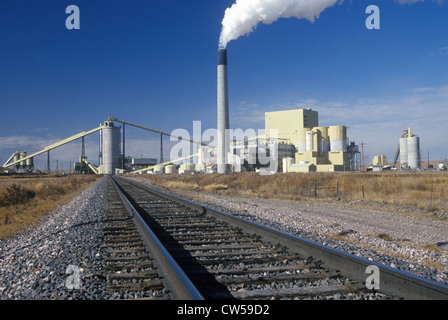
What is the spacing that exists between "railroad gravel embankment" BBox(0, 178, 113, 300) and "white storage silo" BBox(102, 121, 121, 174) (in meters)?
109

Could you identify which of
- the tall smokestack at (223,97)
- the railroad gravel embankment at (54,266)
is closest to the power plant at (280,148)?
the tall smokestack at (223,97)

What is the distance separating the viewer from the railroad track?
3.93 m

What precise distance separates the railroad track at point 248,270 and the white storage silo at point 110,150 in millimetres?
111017

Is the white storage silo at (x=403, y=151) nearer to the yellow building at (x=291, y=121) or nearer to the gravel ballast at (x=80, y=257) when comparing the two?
the yellow building at (x=291, y=121)

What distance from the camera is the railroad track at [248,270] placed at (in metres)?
3.93

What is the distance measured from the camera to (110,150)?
4476 inches

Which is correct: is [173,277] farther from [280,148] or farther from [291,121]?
[291,121]

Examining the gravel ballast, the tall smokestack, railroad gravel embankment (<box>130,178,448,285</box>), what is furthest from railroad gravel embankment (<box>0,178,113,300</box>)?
the tall smokestack

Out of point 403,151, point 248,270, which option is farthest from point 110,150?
point 248,270

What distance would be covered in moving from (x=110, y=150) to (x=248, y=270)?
115 meters

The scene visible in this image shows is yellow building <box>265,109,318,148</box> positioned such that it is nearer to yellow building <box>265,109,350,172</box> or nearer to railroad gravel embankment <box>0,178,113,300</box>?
yellow building <box>265,109,350,172</box>

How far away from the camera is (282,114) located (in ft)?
313
